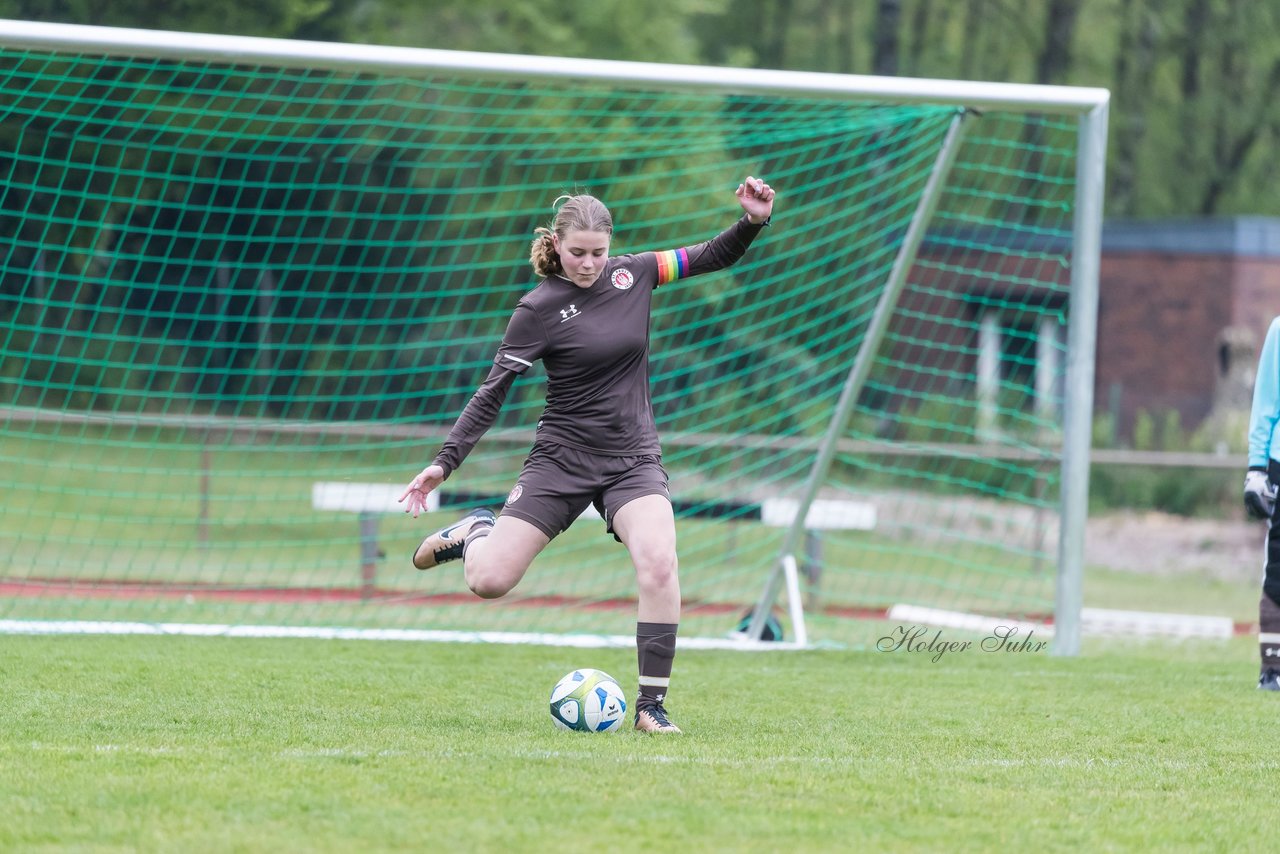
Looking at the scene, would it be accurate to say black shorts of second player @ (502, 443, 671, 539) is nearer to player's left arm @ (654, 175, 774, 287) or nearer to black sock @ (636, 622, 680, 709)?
black sock @ (636, 622, 680, 709)

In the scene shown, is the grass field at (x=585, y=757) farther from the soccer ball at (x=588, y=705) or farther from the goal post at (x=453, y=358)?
the goal post at (x=453, y=358)

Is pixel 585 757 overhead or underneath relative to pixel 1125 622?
underneath

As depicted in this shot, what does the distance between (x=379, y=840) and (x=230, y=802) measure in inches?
23.0

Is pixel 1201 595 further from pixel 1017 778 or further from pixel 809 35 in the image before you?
pixel 809 35

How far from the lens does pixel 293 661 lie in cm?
698

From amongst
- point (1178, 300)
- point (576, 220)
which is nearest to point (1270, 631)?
point (576, 220)

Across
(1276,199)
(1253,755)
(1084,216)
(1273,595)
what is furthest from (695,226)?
(1276,199)

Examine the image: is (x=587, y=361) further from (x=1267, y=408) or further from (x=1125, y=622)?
(x=1125, y=622)

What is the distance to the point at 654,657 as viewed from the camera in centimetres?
525

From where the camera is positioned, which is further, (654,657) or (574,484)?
(574,484)

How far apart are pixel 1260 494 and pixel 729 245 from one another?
2932 millimetres

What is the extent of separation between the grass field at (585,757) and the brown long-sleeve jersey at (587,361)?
1033 mm

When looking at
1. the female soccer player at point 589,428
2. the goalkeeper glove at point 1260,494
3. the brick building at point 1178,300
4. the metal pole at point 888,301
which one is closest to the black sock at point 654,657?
the female soccer player at point 589,428

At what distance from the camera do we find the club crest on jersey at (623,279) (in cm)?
544
